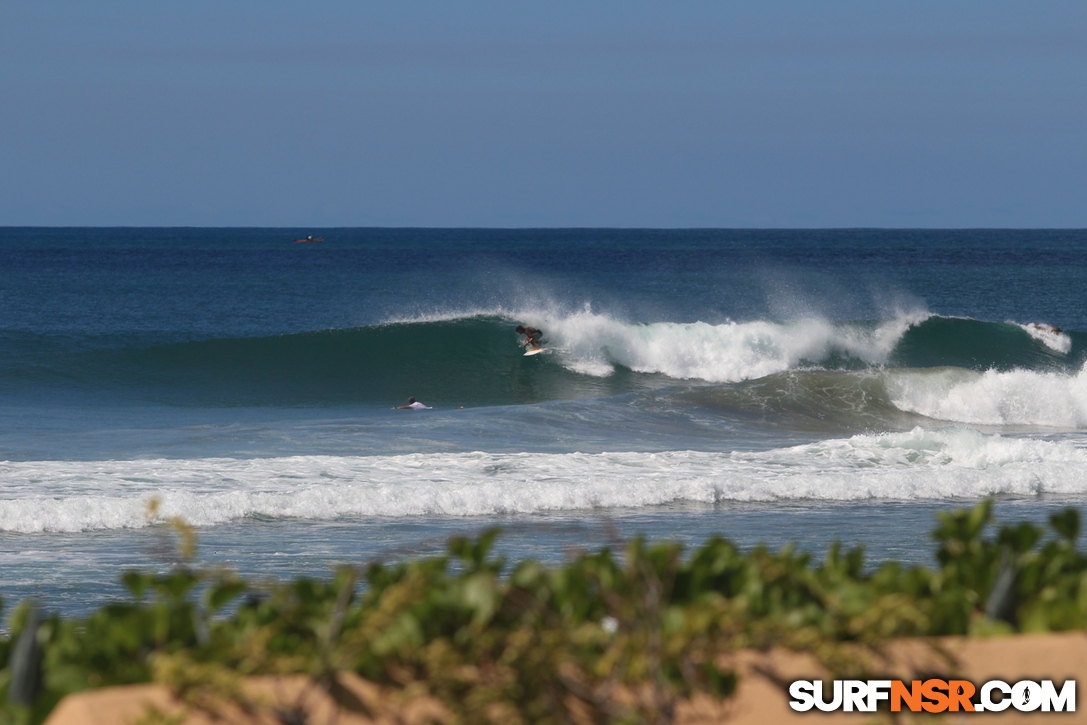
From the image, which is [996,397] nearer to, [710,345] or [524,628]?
[710,345]

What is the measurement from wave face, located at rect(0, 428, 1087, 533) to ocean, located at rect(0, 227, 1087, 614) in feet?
0.11

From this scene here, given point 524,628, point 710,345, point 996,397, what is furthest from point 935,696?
point 710,345

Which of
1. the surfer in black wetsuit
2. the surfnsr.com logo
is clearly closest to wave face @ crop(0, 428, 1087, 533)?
the surfnsr.com logo

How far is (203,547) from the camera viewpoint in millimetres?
8031

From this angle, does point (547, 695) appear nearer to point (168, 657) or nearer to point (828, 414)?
point (168, 657)

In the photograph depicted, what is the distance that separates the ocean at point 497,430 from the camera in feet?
28.1

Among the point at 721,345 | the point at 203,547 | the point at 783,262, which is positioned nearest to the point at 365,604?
the point at 203,547

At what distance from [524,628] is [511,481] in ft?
27.5

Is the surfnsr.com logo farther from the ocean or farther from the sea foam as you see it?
the sea foam

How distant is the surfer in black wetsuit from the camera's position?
26.1 metres

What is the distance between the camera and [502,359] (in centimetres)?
2569

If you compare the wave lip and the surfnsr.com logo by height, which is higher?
the wave lip

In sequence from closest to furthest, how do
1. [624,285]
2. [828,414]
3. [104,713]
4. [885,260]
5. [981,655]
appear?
1. [104,713]
2. [981,655]
3. [828,414]
4. [624,285]
5. [885,260]

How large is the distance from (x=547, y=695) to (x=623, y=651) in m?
0.17
